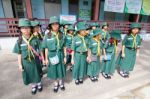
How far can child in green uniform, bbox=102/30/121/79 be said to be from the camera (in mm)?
3410

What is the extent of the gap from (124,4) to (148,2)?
1.94m

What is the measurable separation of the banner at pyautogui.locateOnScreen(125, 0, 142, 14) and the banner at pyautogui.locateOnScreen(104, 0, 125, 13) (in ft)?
1.15

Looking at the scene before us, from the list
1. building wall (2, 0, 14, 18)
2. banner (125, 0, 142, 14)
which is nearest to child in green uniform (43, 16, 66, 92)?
building wall (2, 0, 14, 18)

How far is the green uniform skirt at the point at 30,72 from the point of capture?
287 cm

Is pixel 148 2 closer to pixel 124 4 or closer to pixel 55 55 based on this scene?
pixel 124 4

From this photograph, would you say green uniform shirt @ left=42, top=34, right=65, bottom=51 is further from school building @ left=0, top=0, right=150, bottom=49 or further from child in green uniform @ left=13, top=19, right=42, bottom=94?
school building @ left=0, top=0, right=150, bottom=49

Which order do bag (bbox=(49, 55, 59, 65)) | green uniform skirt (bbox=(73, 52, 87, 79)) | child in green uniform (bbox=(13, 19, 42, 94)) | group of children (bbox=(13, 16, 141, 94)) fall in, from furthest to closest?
green uniform skirt (bbox=(73, 52, 87, 79)) < bag (bbox=(49, 55, 59, 65)) < group of children (bbox=(13, 16, 141, 94)) < child in green uniform (bbox=(13, 19, 42, 94))

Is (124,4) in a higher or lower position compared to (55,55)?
higher

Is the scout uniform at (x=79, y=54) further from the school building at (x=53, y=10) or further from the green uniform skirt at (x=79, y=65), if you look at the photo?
the school building at (x=53, y=10)

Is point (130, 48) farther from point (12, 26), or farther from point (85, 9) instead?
point (85, 9)

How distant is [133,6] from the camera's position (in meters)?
8.57

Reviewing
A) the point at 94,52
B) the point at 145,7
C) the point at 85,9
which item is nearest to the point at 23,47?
the point at 94,52

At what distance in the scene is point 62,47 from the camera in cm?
303

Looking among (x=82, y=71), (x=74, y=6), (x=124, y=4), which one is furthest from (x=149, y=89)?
(x=74, y=6)
